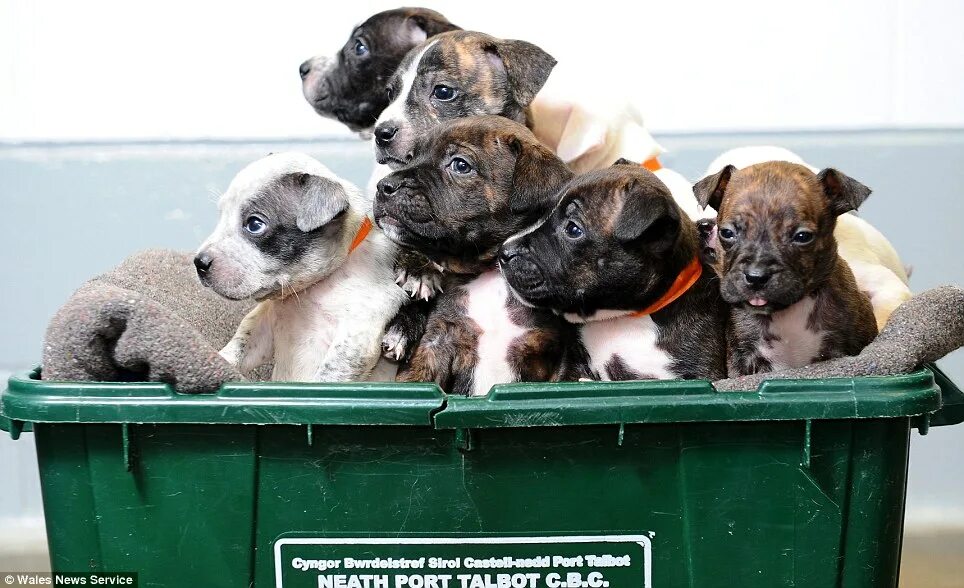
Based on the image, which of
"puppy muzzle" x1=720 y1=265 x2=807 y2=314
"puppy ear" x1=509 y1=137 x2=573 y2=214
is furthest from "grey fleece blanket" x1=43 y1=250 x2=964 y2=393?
"puppy ear" x1=509 y1=137 x2=573 y2=214

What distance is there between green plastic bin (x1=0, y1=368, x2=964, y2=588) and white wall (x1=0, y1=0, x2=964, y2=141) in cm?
248

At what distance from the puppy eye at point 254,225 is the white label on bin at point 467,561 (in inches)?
31.2

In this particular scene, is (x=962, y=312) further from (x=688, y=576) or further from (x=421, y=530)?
(x=421, y=530)

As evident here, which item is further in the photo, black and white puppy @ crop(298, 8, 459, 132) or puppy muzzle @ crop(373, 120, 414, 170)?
black and white puppy @ crop(298, 8, 459, 132)

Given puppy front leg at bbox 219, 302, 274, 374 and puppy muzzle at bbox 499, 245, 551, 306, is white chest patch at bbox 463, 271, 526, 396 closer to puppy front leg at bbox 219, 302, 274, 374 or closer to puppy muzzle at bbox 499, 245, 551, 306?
puppy muzzle at bbox 499, 245, 551, 306

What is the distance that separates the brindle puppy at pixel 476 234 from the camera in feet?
8.51

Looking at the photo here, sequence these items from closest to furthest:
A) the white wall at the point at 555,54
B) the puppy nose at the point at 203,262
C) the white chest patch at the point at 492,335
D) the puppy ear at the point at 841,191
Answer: the puppy ear at the point at 841,191 → the puppy nose at the point at 203,262 → the white chest patch at the point at 492,335 → the white wall at the point at 555,54

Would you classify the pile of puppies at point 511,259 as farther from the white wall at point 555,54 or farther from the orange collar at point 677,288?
the white wall at point 555,54

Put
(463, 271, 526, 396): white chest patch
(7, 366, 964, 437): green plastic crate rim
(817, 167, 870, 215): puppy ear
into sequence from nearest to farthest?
(7, 366, 964, 437): green plastic crate rim < (817, 167, 870, 215): puppy ear < (463, 271, 526, 396): white chest patch

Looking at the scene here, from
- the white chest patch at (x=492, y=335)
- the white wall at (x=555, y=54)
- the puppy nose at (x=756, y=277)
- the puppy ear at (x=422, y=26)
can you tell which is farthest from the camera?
the white wall at (x=555, y=54)

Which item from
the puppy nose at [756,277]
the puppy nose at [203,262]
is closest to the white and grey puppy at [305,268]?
the puppy nose at [203,262]

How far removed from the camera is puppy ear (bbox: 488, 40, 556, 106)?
2.89 meters

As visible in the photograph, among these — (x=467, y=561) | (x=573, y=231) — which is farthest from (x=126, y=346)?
(x=573, y=231)

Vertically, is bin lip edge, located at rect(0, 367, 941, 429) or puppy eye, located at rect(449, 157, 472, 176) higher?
puppy eye, located at rect(449, 157, 472, 176)
